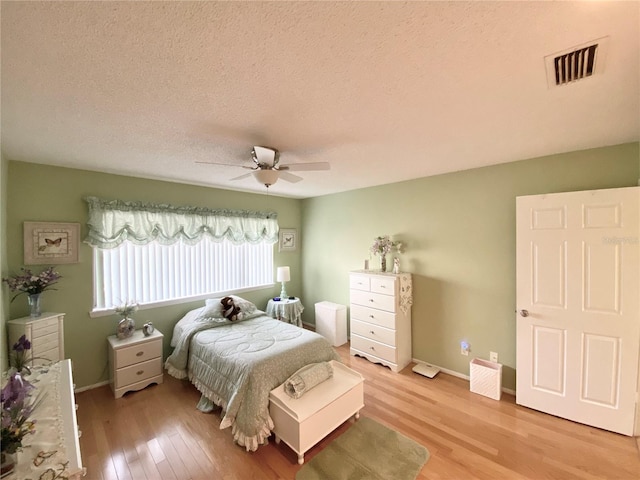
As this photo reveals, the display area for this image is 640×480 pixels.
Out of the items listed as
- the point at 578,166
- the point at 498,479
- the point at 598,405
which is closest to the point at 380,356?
the point at 498,479

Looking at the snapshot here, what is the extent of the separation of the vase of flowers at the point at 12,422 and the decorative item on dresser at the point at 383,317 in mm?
2986

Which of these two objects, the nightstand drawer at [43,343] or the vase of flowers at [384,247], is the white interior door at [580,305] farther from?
the nightstand drawer at [43,343]

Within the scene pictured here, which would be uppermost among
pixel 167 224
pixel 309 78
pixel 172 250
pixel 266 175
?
pixel 309 78

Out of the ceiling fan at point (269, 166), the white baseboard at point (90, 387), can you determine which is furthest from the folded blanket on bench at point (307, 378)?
the white baseboard at point (90, 387)

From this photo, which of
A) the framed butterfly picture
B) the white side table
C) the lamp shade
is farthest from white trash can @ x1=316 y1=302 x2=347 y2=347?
the framed butterfly picture

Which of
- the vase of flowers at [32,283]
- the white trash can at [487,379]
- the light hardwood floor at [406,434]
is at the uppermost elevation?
the vase of flowers at [32,283]

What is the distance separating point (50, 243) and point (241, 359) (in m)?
2.31

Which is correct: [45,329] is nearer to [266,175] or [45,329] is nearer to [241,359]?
[241,359]

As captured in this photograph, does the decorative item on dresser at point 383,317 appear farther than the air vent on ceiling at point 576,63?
Yes

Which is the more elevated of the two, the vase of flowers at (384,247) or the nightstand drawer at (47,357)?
the vase of flowers at (384,247)

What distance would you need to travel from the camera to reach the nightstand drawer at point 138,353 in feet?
8.77

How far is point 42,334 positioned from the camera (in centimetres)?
232

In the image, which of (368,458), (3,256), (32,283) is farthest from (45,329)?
(368,458)

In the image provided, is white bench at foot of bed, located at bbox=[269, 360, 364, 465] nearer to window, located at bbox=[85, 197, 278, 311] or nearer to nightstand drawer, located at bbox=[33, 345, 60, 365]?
nightstand drawer, located at bbox=[33, 345, 60, 365]
